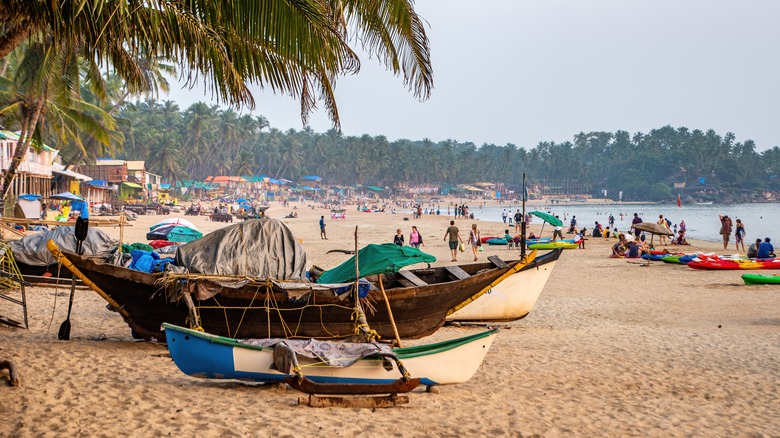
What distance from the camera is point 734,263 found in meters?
19.5

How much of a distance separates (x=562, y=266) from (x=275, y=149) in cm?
9838

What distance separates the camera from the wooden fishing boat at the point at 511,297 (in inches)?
436

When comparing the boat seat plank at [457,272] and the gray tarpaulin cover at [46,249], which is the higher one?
the boat seat plank at [457,272]

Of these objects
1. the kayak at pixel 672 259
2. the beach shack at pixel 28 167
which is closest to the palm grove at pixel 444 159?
the beach shack at pixel 28 167

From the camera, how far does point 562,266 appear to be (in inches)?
842

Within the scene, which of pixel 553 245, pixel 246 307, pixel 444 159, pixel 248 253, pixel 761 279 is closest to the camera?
pixel 246 307

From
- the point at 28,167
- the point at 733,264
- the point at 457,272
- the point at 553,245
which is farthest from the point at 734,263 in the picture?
the point at 28,167

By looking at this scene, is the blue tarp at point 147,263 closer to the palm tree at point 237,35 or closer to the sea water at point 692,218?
the palm tree at point 237,35

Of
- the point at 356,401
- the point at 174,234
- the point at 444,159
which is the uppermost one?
the point at 444,159

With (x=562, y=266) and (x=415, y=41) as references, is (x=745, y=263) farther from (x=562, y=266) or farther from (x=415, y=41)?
(x=415, y=41)

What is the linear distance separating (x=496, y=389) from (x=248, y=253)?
3.88m

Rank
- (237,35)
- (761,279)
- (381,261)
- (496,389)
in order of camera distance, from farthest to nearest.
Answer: (761,279) → (381,261) → (496,389) → (237,35)

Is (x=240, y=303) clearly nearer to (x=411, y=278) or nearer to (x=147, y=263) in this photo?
(x=147, y=263)

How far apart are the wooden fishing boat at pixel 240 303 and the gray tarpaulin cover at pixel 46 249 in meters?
5.21
